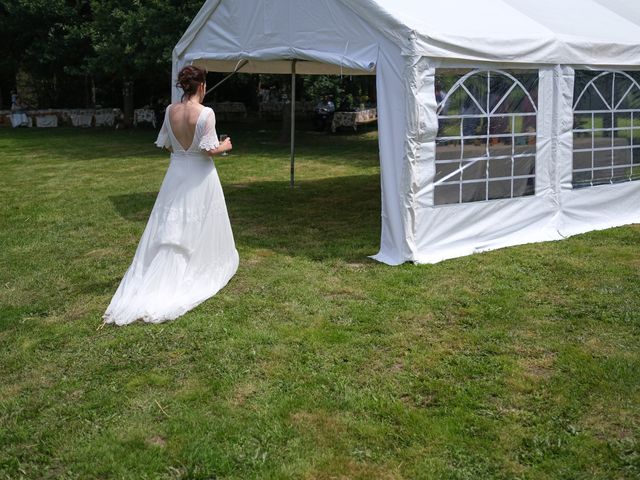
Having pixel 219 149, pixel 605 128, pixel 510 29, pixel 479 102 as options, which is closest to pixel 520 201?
pixel 479 102

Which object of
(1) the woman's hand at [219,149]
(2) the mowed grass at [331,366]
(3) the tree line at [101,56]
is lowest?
Result: (2) the mowed grass at [331,366]

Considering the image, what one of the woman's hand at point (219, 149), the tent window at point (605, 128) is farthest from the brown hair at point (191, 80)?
the tent window at point (605, 128)

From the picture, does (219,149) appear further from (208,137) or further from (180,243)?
(180,243)

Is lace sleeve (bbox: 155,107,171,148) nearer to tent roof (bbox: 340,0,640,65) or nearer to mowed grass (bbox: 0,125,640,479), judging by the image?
mowed grass (bbox: 0,125,640,479)

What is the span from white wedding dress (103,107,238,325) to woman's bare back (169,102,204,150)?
0.15 feet

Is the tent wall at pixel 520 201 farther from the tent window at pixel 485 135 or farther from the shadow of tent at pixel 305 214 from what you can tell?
the shadow of tent at pixel 305 214

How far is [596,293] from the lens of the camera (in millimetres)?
5574

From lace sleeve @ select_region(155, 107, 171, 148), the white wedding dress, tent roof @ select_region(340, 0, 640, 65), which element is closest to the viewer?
the white wedding dress

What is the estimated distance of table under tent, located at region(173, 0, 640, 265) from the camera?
6453 millimetres

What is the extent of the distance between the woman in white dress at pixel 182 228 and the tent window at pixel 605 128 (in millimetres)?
4286

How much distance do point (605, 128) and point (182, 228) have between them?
17.2 feet

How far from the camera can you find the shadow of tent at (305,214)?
291 inches

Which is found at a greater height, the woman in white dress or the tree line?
the tree line

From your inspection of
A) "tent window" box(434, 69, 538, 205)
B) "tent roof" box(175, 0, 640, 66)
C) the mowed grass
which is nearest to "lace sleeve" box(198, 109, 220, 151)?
the mowed grass
